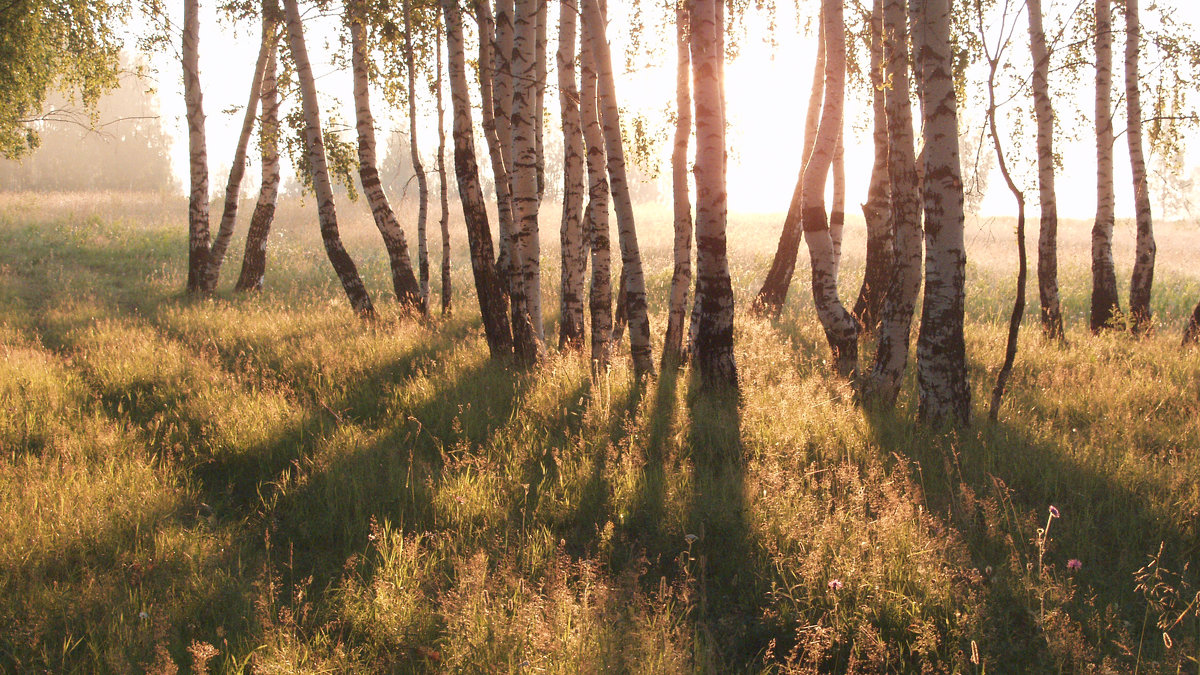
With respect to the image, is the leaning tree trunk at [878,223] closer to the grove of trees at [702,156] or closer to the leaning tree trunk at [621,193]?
the grove of trees at [702,156]

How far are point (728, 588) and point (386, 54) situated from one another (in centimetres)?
988

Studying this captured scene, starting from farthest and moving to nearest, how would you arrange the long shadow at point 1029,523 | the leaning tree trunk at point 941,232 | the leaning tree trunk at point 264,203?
the leaning tree trunk at point 264,203 → the leaning tree trunk at point 941,232 → the long shadow at point 1029,523

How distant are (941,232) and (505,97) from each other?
452 cm

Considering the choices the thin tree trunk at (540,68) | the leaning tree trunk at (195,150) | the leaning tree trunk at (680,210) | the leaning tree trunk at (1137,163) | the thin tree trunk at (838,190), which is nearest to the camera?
the leaning tree trunk at (680,210)

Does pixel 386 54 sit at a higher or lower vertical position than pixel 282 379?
higher

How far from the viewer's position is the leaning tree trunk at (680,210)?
7387mm

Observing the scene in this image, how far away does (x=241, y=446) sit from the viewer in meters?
5.00

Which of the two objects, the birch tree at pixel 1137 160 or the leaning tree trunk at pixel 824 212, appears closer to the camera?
the leaning tree trunk at pixel 824 212

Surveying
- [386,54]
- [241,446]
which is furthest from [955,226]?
[386,54]

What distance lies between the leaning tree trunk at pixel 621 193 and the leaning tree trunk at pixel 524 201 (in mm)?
663

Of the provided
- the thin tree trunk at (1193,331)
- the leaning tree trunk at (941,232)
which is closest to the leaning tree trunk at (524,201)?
the leaning tree trunk at (941,232)

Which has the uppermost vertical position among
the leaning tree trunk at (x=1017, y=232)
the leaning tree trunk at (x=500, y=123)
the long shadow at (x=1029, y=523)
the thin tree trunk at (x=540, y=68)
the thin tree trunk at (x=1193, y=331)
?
the thin tree trunk at (x=540, y=68)

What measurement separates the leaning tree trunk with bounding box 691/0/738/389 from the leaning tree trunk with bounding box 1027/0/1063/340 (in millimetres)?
5025

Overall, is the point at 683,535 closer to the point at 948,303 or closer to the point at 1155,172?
the point at 948,303
